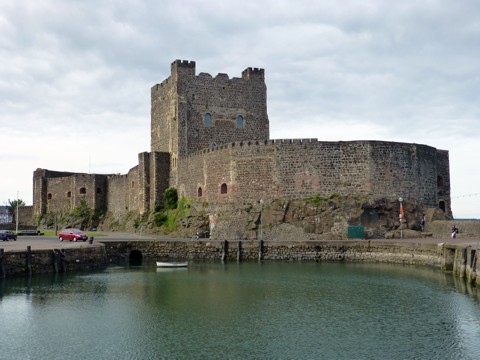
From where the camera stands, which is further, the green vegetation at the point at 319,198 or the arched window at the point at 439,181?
the arched window at the point at 439,181

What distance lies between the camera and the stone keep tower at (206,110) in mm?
47594

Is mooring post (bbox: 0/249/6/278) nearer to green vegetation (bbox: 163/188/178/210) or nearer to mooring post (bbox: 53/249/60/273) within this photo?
mooring post (bbox: 53/249/60/273)

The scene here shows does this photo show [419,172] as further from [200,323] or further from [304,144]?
[200,323]

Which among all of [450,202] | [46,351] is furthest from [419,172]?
[46,351]

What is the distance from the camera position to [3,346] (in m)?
16.5

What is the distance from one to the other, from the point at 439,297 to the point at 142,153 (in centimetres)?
3162

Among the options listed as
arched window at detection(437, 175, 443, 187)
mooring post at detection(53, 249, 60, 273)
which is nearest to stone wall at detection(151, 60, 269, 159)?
arched window at detection(437, 175, 443, 187)

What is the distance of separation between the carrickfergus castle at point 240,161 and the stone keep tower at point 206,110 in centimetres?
8

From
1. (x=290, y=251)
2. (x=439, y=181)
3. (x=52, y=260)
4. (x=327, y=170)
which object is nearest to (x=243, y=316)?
(x=52, y=260)

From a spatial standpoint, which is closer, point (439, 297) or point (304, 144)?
point (439, 297)

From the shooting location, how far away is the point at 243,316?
67.1ft

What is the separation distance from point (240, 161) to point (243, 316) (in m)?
21.6

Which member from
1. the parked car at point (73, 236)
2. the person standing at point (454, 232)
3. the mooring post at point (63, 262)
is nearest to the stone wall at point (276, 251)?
the person standing at point (454, 232)

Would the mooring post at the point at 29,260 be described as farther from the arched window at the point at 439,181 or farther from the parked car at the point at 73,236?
the arched window at the point at 439,181
